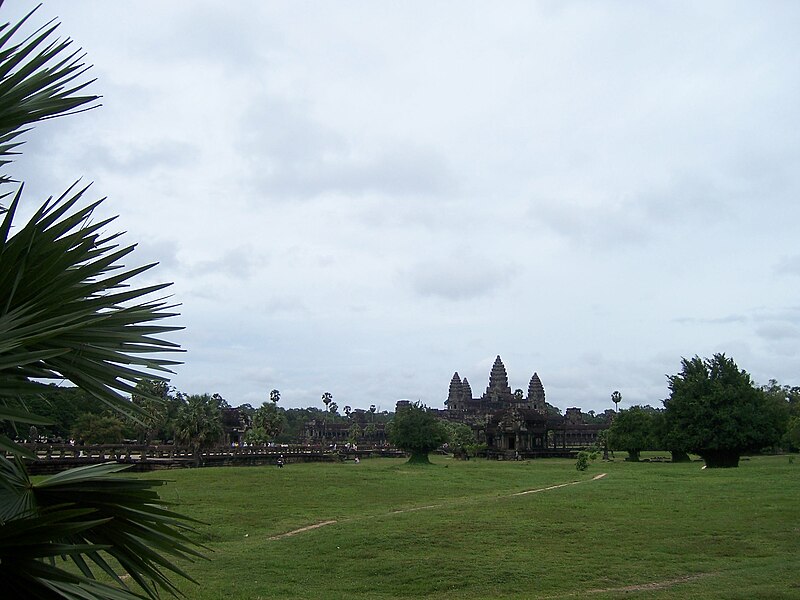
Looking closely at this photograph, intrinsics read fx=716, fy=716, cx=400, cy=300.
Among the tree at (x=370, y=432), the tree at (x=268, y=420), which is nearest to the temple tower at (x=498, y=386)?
the tree at (x=370, y=432)

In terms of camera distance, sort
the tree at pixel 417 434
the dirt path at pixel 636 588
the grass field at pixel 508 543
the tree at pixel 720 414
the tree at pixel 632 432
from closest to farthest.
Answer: the dirt path at pixel 636 588 → the grass field at pixel 508 543 → the tree at pixel 720 414 → the tree at pixel 417 434 → the tree at pixel 632 432

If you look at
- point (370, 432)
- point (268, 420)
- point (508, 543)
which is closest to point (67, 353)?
point (508, 543)

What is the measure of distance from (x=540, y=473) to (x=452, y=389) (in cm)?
12128

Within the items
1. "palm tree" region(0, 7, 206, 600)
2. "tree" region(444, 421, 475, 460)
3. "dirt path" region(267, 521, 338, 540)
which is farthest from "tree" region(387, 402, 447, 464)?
"palm tree" region(0, 7, 206, 600)

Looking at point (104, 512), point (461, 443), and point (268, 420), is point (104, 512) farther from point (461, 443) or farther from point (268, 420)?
point (461, 443)

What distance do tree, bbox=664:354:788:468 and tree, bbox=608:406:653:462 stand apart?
1255 centimetres

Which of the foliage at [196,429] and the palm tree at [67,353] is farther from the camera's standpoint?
the foliage at [196,429]

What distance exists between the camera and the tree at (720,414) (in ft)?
159

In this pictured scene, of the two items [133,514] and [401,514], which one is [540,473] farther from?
[133,514]

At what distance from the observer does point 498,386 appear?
522 ft

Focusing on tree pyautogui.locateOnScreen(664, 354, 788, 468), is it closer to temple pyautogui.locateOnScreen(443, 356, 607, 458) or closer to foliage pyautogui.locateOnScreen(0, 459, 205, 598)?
temple pyautogui.locateOnScreen(443, 356, 607, 458)

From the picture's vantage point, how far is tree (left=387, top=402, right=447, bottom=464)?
186 feet

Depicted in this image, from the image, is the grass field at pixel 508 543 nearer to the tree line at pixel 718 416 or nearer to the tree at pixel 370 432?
the tree line at pixel 718 416

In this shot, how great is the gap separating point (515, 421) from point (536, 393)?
73.3 metres
